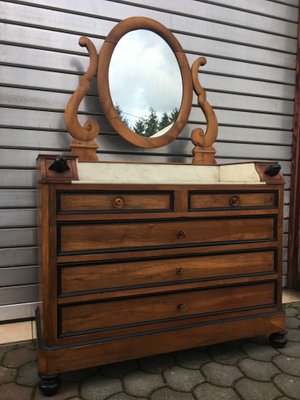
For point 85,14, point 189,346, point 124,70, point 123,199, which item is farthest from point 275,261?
point 85,14

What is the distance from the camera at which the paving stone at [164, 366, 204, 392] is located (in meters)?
1.60

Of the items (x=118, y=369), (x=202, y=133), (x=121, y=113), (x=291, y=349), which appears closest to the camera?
(x=118, y=369)

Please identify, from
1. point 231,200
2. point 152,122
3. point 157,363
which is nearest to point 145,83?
point 152,122

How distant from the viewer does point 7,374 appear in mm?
1698

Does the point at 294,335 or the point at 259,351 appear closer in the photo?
the point at 259,351

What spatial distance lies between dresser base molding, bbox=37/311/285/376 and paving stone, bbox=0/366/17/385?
248 millimetres

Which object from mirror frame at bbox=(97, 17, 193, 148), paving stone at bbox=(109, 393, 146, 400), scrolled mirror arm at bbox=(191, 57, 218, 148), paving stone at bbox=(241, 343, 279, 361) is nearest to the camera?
paving stone at bbox=(109, 393, 146, 400)

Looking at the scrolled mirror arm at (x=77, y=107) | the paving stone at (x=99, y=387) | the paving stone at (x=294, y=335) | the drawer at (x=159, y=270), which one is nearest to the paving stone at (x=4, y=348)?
the paving stone at (x=99, y=387)

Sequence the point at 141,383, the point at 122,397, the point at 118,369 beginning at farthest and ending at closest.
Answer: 1. the point at 118,369
2. the point at 141,383
3. the point at 122,397

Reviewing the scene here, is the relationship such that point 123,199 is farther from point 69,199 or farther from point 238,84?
point 238,84

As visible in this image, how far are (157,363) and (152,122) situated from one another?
149 cm

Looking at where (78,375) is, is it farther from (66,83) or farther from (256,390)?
(66,83)

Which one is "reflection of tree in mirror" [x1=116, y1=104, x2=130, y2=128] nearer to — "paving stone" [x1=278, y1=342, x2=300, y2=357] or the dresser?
the dresser

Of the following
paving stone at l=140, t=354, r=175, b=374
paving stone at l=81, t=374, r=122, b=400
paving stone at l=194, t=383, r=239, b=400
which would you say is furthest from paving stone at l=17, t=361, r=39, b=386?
paving stone at l=194, t=383, r=239, b=400
